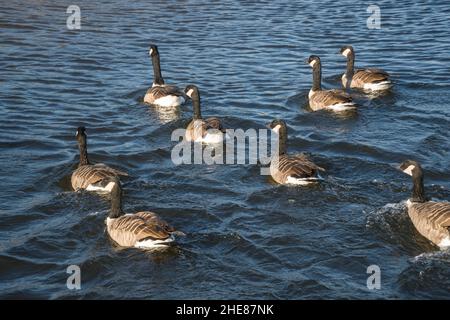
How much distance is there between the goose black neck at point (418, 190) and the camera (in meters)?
12.7

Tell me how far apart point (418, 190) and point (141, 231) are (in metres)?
4.57

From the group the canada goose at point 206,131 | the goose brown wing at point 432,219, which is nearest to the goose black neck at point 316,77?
the canada goose at point 206,131

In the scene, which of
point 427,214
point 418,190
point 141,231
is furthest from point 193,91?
point 427,214

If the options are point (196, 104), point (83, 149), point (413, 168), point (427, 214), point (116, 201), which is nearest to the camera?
point (427, 214)

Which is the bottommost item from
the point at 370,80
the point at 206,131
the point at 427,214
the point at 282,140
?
the point at 427,214

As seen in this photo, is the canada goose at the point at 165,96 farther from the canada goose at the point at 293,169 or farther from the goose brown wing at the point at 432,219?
the goose brown wing at the point at 432,219

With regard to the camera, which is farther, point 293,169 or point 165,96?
point 165,96

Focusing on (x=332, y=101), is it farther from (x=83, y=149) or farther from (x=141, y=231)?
(x=141, y=231)

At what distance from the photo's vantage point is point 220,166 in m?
15.3
